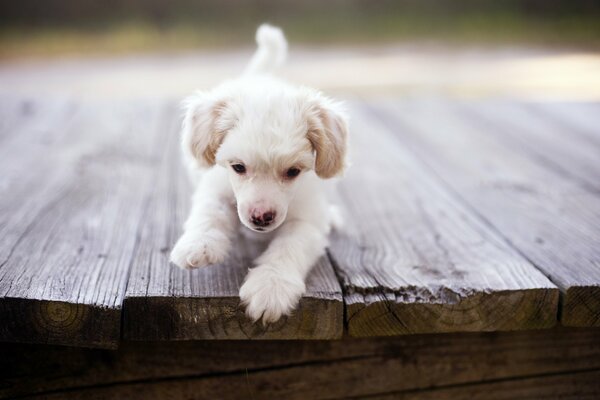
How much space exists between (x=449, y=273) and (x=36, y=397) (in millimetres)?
1553

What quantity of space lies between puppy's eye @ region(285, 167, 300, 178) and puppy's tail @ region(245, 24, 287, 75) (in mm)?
1191

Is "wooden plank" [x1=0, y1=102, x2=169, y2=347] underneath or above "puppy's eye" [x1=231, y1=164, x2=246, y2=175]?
underneath

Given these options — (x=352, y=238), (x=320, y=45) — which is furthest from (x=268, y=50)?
(x=320, y=45)

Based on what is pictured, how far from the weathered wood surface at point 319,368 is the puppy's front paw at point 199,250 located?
12.1 inches

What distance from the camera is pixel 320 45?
9.52 meters

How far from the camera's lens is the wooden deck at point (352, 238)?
2.12 metres

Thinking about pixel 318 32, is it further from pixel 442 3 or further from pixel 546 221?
pixel 546 221

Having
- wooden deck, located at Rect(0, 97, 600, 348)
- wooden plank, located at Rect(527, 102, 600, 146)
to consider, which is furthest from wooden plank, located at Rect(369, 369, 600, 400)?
wooden plank, located at Rect(527, 102, 600, 146)

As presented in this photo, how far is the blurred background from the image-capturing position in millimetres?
7434

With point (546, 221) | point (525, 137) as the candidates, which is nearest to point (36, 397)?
point (546, 221)

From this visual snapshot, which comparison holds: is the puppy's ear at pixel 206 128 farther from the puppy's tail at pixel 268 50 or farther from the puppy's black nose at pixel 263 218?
the puppy's tail at pixel 268 50

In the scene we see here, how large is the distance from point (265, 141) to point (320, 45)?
7537 millimetres

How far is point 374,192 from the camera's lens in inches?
130

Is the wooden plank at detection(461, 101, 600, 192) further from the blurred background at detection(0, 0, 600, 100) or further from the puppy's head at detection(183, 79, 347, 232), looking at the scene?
the blurred background at detection(0, 0, 600, 100)
